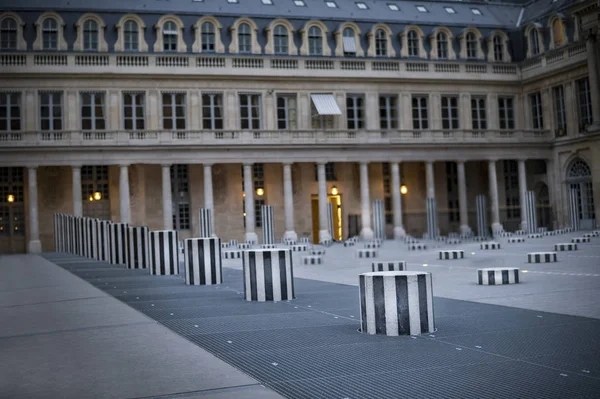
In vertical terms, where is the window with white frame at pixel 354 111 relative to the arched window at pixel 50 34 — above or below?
below

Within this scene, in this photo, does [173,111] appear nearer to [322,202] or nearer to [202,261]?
[322,202]

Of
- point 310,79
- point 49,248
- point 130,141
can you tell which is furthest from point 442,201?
point 49,248

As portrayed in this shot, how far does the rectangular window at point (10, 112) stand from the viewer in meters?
48.8

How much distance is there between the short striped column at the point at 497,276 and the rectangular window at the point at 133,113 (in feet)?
122

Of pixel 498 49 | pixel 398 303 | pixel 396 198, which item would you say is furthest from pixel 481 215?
pixel 398 303

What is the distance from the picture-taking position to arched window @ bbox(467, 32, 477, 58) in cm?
5903

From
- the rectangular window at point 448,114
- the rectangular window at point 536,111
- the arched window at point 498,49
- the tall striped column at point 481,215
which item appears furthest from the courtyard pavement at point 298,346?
the arched window at point 498,49

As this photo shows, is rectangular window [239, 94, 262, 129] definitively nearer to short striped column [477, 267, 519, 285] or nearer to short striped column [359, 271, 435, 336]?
Result: short striped column [477, 267, 519, 285]

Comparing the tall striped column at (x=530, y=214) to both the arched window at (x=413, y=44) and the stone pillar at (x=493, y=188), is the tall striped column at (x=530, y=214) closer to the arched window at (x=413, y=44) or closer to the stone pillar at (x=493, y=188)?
the stone pillar at (x=493, y=188)

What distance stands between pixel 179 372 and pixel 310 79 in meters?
46.7

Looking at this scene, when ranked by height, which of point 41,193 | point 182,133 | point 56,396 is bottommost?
point 56,396

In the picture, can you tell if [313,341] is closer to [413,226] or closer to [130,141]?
[130,141]

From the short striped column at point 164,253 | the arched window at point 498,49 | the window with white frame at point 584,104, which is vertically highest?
the arched window at point 498,49

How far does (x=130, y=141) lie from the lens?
49.9 metres
